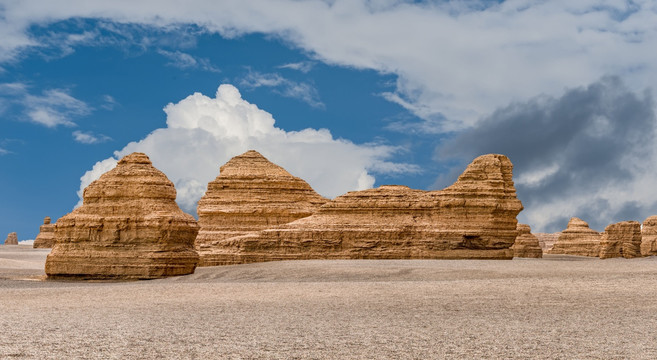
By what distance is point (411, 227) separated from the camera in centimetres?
4191

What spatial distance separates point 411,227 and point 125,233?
60.0ft

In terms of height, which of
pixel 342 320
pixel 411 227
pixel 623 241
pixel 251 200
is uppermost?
pixel 251 200

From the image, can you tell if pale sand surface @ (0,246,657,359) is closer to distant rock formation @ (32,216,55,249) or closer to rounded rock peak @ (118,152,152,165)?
rounded rock peak @ (118,152,152,165)

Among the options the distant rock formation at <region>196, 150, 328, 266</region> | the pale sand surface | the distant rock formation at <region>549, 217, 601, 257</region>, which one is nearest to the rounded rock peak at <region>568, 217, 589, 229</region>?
the distant rock formation at <region>549, 217, 601, 257</region>

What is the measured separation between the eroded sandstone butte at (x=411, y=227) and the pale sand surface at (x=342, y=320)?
57.0 feet

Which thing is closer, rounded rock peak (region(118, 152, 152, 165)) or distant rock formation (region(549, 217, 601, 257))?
rounded rock peak (region(118, 152, 152, 165))

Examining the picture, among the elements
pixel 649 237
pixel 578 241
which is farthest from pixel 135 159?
pixel 578 241

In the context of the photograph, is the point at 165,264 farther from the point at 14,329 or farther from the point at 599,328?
the point at 599,328

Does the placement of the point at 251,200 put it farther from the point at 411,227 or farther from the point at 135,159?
the point at 135,159

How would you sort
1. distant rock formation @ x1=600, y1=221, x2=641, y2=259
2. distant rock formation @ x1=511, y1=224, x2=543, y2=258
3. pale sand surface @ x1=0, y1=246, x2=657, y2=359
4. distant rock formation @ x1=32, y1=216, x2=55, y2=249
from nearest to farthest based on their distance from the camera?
pale sand surface @ x1=0, y1=246, x2=657, y2=359 → distant rock formation @ x1=600, y1=221, x2=641, y2=259 → distant rock formation @ x1=511, y1=224, x2=543, y2=258 → distant rock formation @ x1=32, y1=216, x2=55, y2=249

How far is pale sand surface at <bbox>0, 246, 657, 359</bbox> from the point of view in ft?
35.1

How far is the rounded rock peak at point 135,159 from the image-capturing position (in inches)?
1210

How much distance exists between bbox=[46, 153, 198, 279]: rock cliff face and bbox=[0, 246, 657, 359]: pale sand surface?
597 centimetres

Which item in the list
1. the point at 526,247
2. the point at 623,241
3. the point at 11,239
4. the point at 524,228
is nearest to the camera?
the point at 623,241
